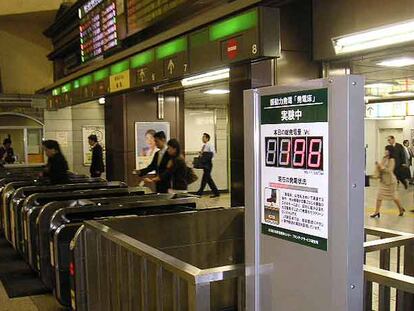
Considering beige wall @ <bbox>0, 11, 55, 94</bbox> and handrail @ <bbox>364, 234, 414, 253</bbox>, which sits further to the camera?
beige wall @ <bbox>0, 11, 55, 94</bbox>

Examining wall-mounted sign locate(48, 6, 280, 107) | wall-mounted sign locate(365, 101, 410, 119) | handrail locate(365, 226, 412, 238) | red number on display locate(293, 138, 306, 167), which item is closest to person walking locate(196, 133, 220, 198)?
wall-mounted sign locate(365, 101, 410, 119)

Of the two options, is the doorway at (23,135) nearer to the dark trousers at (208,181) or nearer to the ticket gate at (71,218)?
the dark trousers at (208,181)

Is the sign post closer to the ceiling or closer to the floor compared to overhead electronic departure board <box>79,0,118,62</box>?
closer to the floor

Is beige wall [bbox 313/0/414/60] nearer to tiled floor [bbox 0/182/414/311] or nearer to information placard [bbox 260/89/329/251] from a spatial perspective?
tiled floor [bbox 0/182/414/311]

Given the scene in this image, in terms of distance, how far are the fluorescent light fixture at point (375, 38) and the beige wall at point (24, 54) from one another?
10.5 m

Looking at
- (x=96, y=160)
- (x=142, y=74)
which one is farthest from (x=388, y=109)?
(x=142, y=74)

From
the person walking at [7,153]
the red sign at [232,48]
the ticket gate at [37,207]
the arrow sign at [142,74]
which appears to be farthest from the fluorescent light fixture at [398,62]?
the person walking at [7,153]

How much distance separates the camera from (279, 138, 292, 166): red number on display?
1.83m

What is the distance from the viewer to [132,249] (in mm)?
2441

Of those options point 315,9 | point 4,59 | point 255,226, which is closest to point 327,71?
point 315,9

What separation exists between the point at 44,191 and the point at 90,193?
0.94m

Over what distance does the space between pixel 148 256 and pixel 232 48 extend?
2.05m

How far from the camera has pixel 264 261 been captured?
202 cm

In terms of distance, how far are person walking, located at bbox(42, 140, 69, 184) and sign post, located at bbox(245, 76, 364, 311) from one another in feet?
16.4
